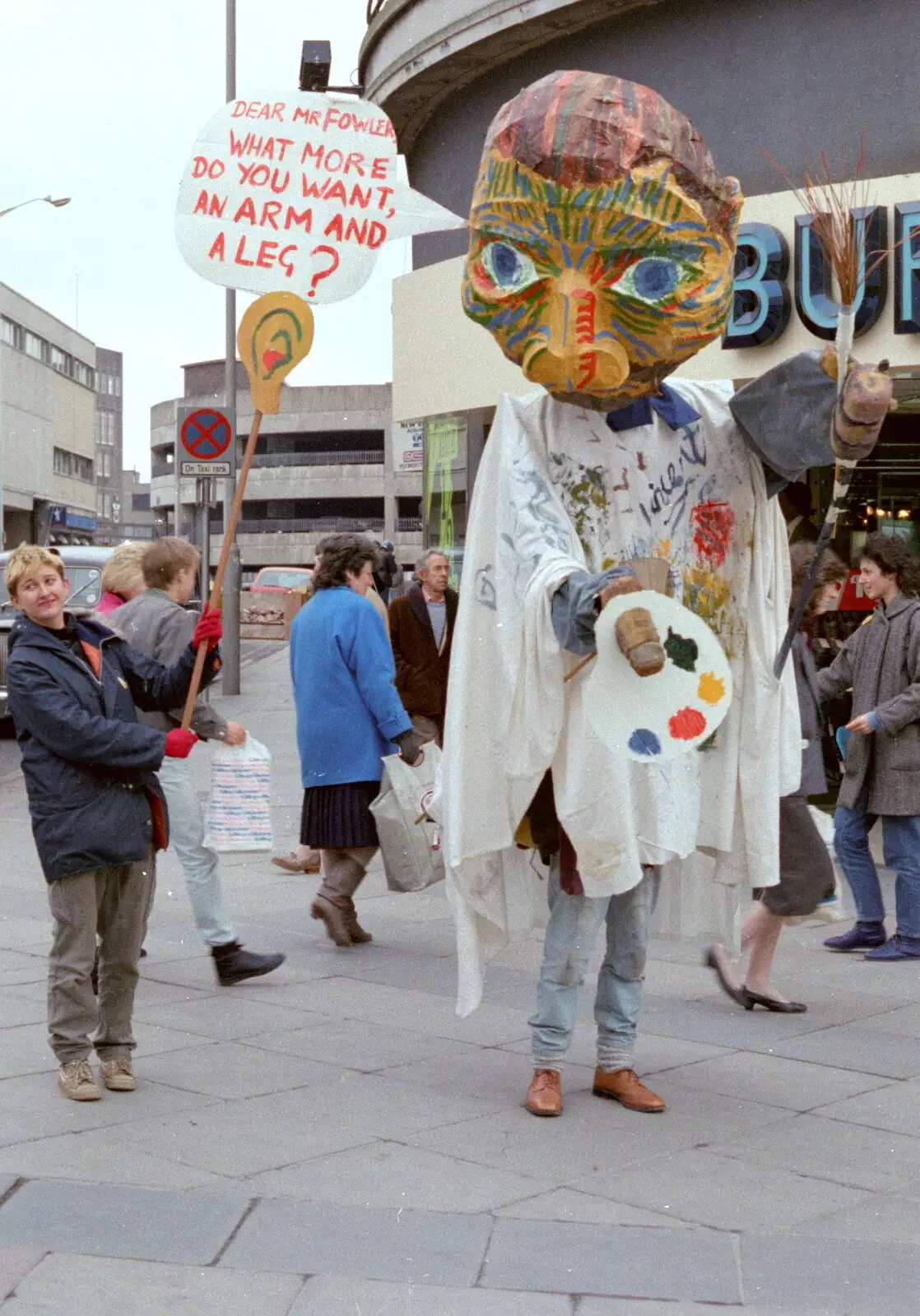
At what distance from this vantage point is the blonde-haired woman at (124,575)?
278 inches

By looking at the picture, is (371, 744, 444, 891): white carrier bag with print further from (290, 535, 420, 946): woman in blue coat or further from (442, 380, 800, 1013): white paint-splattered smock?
(442, 380, 800, 1013): white paint-splattered smock

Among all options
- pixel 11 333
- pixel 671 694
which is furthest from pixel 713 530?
pixel 11 333

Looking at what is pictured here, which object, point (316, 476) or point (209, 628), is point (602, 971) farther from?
point (316, 476)

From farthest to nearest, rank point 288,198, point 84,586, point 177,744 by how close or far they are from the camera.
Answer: point 84,586 < point 288,198 < point 177,744

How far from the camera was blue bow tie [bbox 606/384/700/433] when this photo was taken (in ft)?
16.0

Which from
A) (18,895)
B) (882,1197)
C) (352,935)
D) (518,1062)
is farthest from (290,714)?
(882,1197)

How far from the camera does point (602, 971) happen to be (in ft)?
16.8

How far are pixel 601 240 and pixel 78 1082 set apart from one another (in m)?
2.77

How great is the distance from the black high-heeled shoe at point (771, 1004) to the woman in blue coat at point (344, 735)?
1.85m

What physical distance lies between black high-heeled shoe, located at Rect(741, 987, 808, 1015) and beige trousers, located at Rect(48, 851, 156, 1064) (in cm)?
223

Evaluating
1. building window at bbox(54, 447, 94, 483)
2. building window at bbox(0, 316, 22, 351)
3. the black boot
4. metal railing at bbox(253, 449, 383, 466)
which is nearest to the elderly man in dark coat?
the black boot

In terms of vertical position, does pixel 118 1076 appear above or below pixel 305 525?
below

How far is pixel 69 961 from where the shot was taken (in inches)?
203

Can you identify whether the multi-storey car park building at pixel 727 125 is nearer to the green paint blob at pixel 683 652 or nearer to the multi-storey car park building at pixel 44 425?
the green paint blob at pixel 683 652
